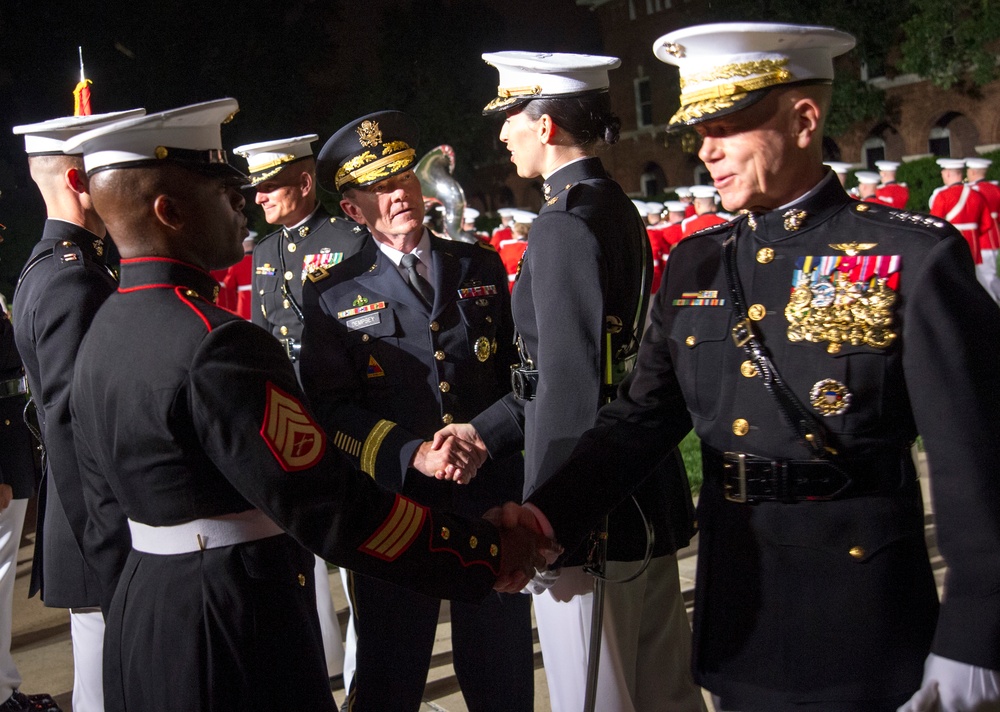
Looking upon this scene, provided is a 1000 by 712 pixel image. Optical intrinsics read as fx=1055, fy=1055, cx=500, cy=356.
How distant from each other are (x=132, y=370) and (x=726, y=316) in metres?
1.27

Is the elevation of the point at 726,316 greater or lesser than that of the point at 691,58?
lesser

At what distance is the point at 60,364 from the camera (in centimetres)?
317

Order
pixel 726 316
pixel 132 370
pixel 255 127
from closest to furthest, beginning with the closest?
pixel 132 370 → pixel 726 316 → pixel 255 127

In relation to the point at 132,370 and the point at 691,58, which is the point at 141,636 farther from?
the point at 691,58

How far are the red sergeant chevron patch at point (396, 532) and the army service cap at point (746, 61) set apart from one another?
1.05 m

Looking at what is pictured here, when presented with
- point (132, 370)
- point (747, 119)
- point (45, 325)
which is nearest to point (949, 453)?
point (747, 119)

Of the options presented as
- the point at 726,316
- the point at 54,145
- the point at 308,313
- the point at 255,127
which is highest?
the point at 54,145

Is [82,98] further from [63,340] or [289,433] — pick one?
[289,433]

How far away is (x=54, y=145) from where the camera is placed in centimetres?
366

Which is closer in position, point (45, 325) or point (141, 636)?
point (141, 636)

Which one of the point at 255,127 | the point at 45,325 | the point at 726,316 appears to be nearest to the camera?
the point at 726,316

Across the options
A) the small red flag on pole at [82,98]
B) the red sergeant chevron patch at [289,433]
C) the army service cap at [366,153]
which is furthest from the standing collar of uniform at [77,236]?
the red sergeant chevron patch at [289,433]

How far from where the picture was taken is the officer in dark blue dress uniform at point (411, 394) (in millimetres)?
3443

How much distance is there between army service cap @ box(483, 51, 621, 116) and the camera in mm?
3131
